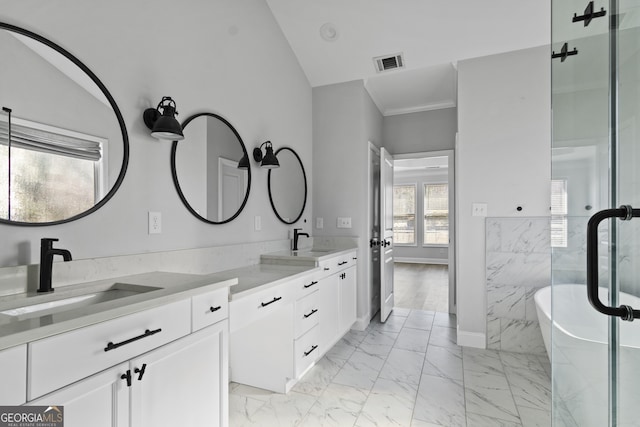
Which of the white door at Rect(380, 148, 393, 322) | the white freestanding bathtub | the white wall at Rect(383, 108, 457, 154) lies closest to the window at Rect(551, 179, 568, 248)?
the white freestanding bathtub

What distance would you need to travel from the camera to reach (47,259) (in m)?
1.29

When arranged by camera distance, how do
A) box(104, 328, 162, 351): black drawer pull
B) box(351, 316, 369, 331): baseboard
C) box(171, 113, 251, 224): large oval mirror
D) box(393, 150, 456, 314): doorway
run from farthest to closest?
box(393, 150, 456, 314): doorway → box(351, 316, 369, 331): baseboard → box(171, 113, 251, 224): large oval mirror → box(104, 328, 162, 351): black drawer pull

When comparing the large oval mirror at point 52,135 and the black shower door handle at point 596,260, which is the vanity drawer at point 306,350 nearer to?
the large oval mirror at point 52,135

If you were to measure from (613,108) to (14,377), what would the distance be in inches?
70.8

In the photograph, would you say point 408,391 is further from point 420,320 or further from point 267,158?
point 267,158

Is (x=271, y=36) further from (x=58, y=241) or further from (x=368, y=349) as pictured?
(x=368, y=349)

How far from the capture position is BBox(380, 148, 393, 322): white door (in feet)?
12.5

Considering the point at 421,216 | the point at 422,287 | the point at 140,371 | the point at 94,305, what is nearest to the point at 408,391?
the point at 140,371

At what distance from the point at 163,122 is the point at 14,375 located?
1.25 metres

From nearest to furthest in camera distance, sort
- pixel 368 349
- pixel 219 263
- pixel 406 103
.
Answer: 1. pixel 219 263
2. pixel 368 349
3. pixel 406 103

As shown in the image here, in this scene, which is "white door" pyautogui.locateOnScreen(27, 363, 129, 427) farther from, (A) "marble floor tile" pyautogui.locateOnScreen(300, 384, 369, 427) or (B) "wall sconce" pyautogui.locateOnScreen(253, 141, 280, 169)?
(B) "wall sconce" pyautogui.locateOnScreen(253, 141, 280, 169)

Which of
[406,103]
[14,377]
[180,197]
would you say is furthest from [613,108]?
[406,103]

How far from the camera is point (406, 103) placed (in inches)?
169

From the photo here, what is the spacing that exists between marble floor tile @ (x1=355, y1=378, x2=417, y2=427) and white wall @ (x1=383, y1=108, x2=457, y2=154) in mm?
3033
